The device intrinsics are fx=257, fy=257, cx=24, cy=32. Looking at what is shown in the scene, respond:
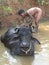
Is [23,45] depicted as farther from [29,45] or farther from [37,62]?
[37,62]

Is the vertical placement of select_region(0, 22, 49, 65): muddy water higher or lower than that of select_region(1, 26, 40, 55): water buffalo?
lower

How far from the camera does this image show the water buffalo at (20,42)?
23.6ft

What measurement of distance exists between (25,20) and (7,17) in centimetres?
92

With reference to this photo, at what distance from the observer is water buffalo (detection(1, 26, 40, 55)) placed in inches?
283

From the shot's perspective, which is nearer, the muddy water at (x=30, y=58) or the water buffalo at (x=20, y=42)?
the muddy water at (x=30, y=58)

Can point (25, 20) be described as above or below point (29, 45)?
below

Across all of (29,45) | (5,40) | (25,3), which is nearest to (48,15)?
(25,3)

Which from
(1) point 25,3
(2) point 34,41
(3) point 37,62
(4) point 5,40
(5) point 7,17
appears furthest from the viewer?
(1) point 25,3

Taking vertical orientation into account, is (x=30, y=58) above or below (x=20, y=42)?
below

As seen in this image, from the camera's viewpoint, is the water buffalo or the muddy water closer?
the muddy water

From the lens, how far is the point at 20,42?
293 inches

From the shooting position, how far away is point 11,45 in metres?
7.80

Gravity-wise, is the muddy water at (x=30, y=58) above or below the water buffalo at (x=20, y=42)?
below

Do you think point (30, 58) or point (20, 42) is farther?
point (20, 42)
